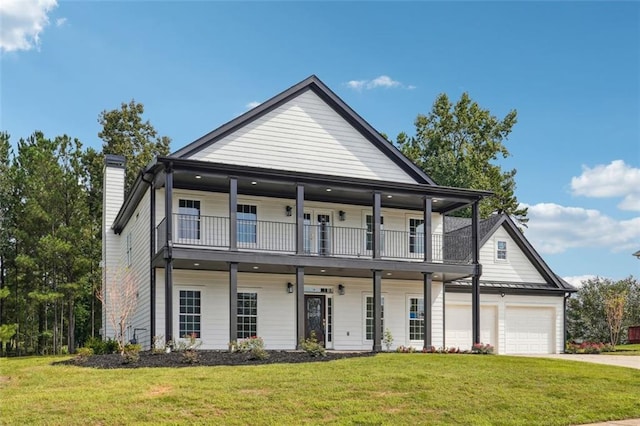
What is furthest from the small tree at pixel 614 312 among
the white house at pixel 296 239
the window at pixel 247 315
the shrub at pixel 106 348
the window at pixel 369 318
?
the shrub at pixel 106 348

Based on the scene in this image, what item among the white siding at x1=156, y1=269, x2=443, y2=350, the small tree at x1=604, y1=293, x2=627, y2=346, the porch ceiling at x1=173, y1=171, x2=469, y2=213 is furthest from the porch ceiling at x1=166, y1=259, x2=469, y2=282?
the small tree at x1=604, y1=293, x2=627, y2=346

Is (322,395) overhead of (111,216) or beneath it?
beneath

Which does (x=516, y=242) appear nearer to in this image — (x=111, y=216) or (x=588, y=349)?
(x=588, y=349)

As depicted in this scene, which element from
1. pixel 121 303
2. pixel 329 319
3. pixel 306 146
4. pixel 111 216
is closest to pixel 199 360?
pixel 121 303

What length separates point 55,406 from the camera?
1243 centimetres

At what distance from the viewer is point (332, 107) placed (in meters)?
25.0

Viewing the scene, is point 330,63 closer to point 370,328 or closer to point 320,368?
point 370,328

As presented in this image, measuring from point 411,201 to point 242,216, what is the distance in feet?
20.5

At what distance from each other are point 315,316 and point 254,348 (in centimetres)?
689

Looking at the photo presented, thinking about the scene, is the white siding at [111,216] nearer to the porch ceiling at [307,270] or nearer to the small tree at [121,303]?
the small tree at [121,303]

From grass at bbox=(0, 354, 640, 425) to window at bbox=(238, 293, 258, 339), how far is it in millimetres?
6623

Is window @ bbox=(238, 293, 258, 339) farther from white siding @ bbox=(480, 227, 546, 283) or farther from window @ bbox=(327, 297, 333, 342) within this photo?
white siding @ bbox=(480, 227, 546, 283)

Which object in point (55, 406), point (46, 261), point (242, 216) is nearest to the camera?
point (55, 406)

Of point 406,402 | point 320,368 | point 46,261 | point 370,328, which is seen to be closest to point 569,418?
point 406,402
